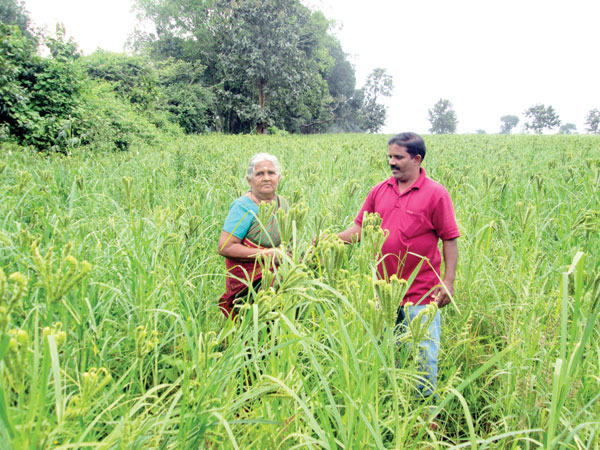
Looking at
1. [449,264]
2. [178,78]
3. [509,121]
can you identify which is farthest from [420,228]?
[509,121]

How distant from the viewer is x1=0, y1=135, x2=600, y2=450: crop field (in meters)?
0.86

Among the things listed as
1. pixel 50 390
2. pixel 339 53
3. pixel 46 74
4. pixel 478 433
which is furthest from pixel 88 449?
pixel 339 53

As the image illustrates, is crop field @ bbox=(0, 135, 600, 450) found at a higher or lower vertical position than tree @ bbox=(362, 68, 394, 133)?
lower

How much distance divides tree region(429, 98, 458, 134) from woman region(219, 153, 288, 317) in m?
93.6

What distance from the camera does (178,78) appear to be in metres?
24.1

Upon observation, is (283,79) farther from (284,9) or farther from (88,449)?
(88,449)

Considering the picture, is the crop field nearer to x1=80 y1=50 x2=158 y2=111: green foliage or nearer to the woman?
the woman

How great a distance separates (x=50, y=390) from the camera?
1190 mm

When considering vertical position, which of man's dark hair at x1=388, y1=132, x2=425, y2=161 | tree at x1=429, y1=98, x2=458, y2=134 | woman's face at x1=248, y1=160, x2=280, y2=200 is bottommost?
woman's face at x1=248, y1=160, x2=280, y2=200

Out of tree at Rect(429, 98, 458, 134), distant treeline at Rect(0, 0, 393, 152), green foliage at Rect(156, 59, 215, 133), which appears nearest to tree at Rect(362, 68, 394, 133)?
distant treeline at Rect(0, 0, 393, 152)

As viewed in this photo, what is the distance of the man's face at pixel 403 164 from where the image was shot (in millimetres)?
2189

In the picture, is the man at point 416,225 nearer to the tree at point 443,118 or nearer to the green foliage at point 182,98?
the green foliage at point 182,98

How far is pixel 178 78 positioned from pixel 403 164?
24.8 m

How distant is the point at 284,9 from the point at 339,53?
16.5 meters
